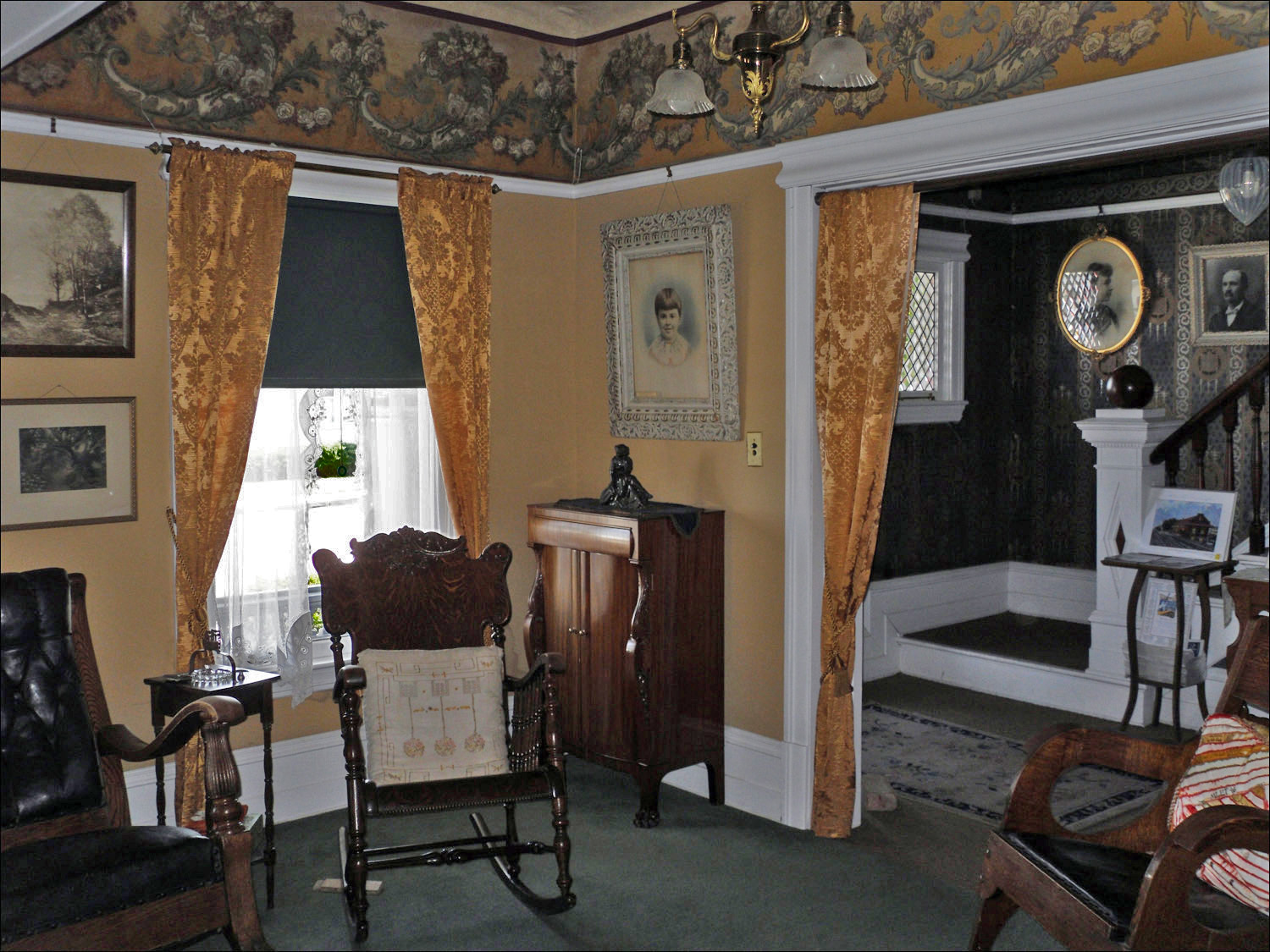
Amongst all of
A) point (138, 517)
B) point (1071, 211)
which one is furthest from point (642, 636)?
point (1071, 211)

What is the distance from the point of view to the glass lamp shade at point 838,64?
10.6 ft

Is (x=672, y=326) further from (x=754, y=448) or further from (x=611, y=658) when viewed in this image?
(x=611, y=658)

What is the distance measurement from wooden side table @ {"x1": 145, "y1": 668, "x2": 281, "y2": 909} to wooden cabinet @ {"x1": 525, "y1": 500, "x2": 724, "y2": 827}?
1146mm

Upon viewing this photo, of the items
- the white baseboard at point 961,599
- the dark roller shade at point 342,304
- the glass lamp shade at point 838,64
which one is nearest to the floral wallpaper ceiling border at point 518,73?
the dark roller shade at point 342,304

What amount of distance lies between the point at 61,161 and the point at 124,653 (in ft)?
5.73

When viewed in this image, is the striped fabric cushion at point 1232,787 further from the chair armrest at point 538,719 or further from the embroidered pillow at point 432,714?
the embroidered pillow at point 432,714

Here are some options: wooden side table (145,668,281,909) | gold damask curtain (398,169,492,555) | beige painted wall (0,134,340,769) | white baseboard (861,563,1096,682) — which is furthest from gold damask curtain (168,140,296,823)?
white baseboard (861,563,1096,682)

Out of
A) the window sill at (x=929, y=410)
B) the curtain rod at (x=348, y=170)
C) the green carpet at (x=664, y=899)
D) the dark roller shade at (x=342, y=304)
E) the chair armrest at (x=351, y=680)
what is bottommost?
the green carpet at (x=664, y=899)

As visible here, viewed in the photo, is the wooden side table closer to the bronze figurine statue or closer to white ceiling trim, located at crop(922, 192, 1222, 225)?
the bronze figurine statue

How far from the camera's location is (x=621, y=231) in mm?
5121

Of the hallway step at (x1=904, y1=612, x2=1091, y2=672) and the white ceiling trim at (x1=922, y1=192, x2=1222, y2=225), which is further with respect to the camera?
the white ceiling trim at (x1=922, y1=192, x2=1222, y2=225)

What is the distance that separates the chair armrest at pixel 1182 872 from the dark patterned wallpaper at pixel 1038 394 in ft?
14.1

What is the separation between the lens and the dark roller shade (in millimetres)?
4531

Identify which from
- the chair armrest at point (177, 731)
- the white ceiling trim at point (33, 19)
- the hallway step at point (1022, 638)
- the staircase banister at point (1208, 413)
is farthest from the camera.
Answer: the hallway step at point (1022, 638)
